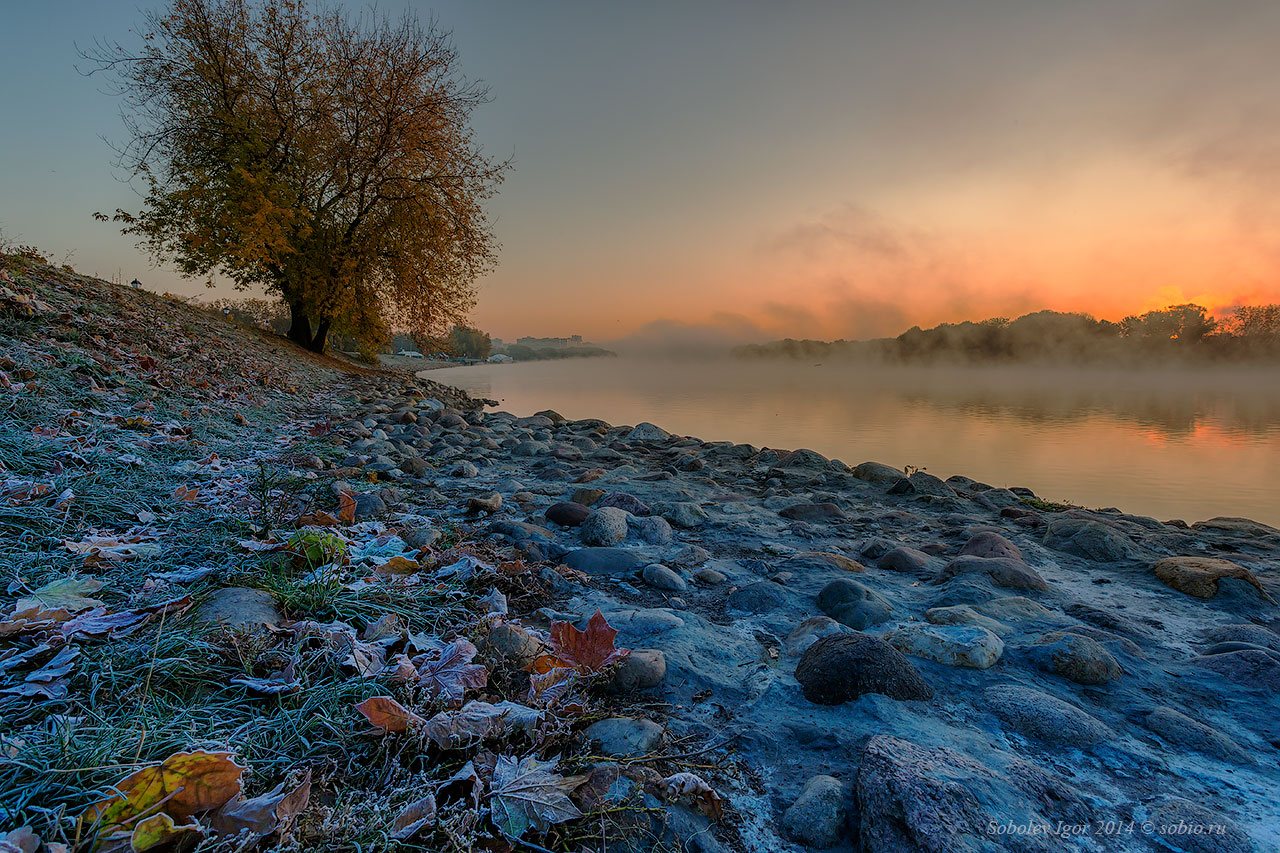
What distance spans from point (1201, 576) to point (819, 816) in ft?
12.0

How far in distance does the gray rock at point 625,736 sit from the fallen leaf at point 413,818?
1.76 feet

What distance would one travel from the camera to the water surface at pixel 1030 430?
8719 mm

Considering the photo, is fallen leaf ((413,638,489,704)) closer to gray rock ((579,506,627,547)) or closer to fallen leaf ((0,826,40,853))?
fallen leaf ((0,826,40,853))

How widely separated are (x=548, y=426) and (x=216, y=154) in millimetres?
13556

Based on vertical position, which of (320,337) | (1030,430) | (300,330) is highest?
(300,330)

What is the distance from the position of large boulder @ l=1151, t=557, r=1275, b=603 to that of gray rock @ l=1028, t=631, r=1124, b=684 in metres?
1.64

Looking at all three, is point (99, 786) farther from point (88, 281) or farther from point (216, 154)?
point (216, 154)

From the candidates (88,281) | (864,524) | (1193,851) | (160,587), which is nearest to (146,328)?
(88,281)

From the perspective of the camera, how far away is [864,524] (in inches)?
200

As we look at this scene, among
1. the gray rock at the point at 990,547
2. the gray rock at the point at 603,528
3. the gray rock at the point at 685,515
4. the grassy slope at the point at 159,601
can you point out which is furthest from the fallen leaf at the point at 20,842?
the gray rock at the point at 990,547

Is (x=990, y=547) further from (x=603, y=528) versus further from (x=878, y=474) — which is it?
(x=878, y=474)

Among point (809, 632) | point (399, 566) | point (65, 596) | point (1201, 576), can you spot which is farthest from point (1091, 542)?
point (65, 596)

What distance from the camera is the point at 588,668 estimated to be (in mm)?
2111

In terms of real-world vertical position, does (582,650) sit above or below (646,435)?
above
